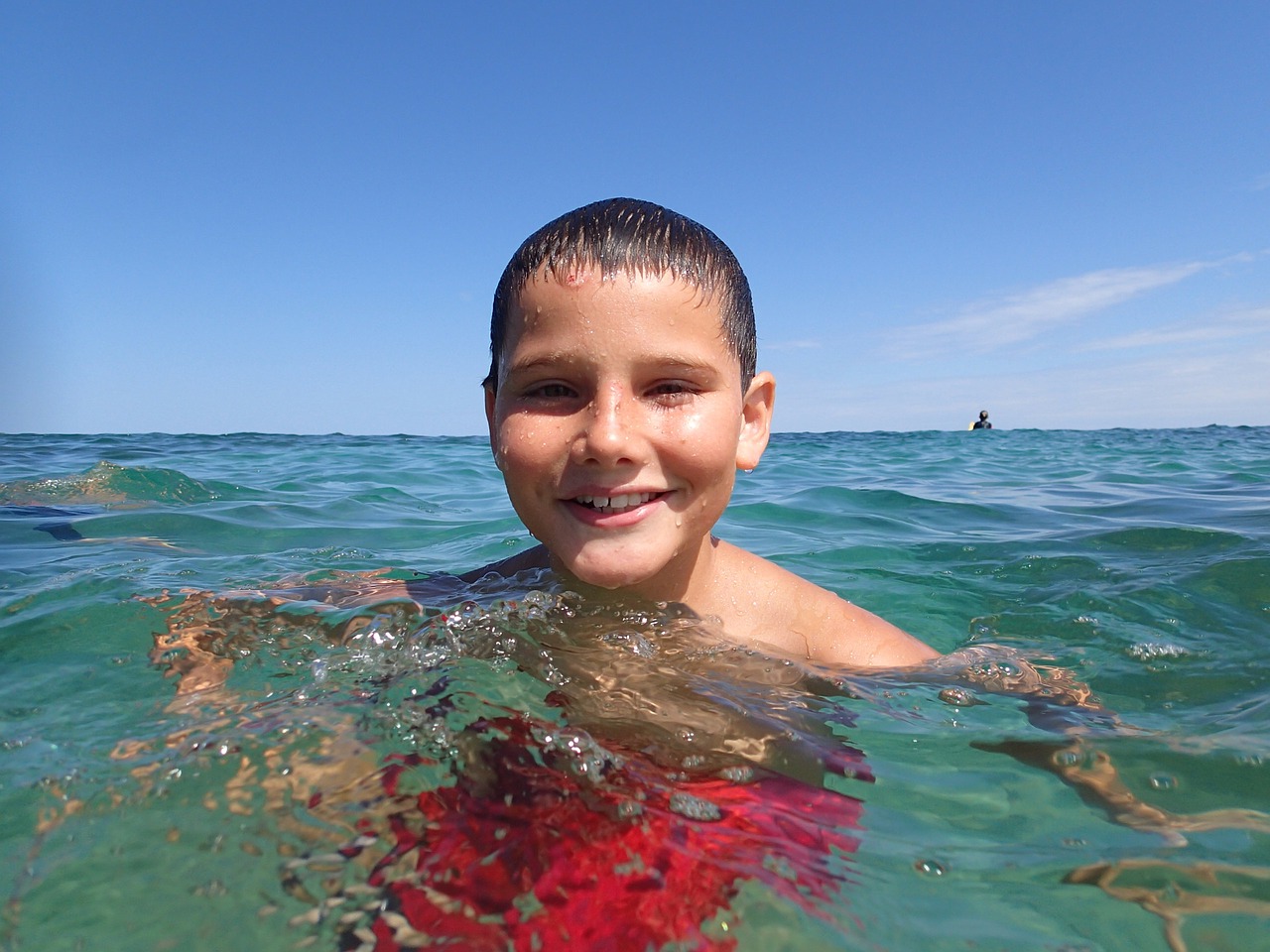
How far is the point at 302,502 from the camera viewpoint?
709 cm

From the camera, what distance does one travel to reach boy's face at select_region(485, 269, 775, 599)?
2119 mm

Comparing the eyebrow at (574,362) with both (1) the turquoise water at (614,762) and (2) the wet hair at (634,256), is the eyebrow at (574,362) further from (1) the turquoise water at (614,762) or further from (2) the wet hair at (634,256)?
(1) the turquoise water at (614,762)

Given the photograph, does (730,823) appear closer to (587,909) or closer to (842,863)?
(842,863)

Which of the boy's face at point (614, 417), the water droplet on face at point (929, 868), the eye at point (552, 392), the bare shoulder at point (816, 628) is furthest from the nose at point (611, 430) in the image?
the water droplet on face at point (929, 868)

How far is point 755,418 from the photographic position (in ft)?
8.96

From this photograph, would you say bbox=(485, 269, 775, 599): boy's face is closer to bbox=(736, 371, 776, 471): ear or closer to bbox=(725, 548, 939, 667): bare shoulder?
bbox=(736, 371, 776, 471): ear

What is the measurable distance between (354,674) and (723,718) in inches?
38.8

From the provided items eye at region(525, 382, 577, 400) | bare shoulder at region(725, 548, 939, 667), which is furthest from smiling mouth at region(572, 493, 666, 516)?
bare shoulder at region(725, 548, 939, 667)

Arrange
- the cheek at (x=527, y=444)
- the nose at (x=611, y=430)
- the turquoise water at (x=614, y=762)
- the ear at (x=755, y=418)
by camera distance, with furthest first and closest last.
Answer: the ear at (x=755, y=418) < the cheek at (x=527, y=444) < the nose at (x=611, y=430) < the turquoise water at (x=614, y=762)

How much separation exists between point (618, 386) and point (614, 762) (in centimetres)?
93

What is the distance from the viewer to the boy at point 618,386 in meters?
2.13

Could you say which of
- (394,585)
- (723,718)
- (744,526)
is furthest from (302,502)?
(723,718)

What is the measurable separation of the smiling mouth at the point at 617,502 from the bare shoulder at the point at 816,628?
75 centimetres

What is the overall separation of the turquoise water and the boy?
412 millimetres
